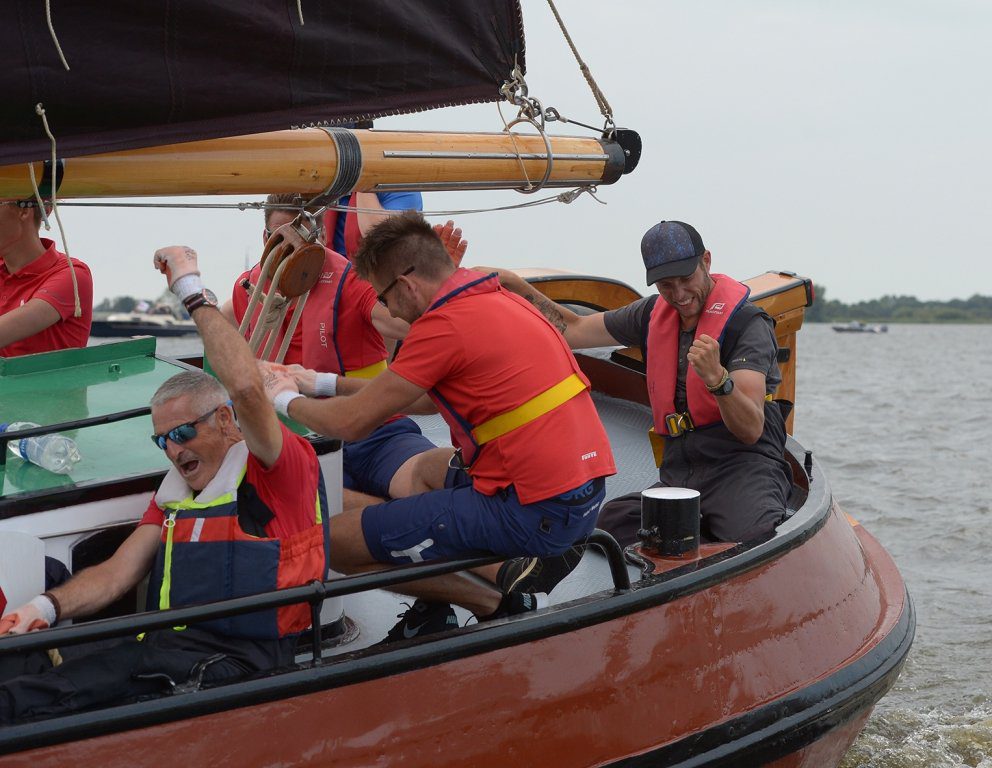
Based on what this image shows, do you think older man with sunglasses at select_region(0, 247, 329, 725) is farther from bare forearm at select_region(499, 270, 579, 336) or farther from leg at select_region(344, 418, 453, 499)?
bare forearm at select_region(499, 270, 579, 336)

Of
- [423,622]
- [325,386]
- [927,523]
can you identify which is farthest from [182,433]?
[927,523]

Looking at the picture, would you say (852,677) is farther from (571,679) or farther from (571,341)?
(571,341)

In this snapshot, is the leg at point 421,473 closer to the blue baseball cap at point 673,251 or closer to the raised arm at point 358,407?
the raised arm at point 358,407

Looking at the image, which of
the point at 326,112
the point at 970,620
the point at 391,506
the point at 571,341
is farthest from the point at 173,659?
the point at 970,620

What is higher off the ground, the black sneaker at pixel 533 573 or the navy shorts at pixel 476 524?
the navy shorts at pixel 476 524

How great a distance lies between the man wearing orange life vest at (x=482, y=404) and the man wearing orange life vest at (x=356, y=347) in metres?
0.70

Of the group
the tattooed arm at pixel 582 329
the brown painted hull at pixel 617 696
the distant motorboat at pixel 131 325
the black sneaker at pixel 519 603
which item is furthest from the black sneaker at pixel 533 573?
the distant motorboat at pixel 131 325

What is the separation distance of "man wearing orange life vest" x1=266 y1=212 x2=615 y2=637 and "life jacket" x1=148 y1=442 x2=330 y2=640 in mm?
445

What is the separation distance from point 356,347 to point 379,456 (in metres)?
0.48

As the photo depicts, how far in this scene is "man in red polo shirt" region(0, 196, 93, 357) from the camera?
5.12m

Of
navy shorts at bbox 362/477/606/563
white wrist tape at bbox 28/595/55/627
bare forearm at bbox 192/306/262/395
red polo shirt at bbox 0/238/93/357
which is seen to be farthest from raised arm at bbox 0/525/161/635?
red polo shirt at bbox 0/238/93/357

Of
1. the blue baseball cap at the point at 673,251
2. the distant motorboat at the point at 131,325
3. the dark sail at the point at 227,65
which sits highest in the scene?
the dark sail at the point at 227,65

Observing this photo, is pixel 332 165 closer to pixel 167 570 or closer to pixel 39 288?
pixel 167 570

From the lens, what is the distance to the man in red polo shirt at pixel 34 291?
5.12 metres
